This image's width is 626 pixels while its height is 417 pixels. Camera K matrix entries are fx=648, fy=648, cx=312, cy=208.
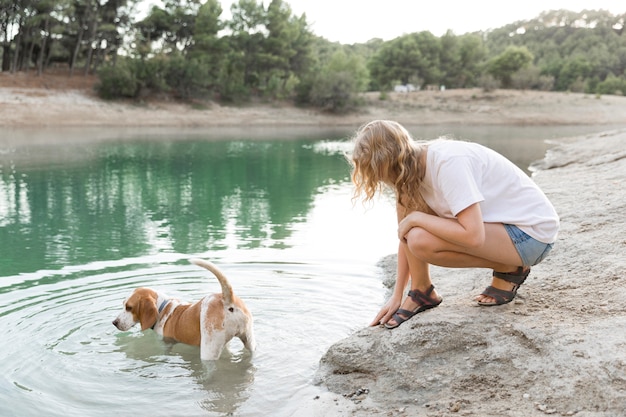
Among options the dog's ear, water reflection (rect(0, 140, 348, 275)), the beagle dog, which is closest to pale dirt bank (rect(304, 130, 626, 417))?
the beagle dog

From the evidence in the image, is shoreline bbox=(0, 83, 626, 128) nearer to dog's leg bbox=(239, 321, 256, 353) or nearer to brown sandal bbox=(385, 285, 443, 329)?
dog's leg bbox=(239, 321, 256, 353)

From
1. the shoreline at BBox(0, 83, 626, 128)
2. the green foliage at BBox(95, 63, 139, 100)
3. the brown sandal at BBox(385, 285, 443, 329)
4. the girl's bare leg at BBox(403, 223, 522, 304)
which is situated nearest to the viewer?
the girl's bare leg at BBox(403, 223, 522, 304)

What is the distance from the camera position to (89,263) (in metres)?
8.72

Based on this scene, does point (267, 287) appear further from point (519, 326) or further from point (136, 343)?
point (519, 326)

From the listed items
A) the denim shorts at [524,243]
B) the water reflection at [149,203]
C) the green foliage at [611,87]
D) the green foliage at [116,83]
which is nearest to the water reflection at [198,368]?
the denim shorts at [524,243]

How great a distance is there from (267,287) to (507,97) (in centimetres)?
6098

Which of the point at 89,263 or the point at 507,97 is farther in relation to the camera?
the point at 507,97

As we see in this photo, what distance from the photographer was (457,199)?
3.87 metres

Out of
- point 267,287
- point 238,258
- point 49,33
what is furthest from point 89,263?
point 49,33

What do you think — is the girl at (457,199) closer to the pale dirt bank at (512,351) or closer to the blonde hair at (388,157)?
the blonde hair at (388,157)

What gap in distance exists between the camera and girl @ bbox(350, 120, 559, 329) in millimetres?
3928

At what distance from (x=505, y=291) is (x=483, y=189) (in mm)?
877

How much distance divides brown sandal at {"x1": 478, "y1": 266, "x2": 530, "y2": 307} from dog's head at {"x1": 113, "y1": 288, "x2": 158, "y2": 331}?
9.57 feet

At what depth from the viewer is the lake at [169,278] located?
16.3 ft
